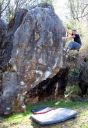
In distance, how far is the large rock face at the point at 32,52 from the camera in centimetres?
859

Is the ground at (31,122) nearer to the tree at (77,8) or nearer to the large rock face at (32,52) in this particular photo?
the large rock face at (32,52)

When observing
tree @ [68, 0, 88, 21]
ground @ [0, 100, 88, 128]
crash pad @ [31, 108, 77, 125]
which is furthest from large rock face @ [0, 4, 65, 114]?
tree @ [68, 0, 88, 21]

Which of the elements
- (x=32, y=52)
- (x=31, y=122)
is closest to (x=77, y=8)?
(x=32, y=52)

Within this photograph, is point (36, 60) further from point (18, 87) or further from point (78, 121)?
point (78, 121)

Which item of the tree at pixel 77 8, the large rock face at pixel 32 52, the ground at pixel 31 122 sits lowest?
the ground at pixel 31 122

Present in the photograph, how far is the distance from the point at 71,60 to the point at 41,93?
75.8 inches

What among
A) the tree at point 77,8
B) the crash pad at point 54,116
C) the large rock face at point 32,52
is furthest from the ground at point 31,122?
the tree at point 77,8

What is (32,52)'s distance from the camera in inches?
345

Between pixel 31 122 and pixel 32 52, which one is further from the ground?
pixel 32 52

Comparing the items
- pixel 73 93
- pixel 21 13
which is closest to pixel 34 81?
pixel 21 13

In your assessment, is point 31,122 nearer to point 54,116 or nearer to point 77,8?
point 54,116

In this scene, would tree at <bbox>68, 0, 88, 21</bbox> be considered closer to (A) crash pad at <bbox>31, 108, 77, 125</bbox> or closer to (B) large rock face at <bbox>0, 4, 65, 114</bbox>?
(B) large rock face at <bbox>0, 4, 65, 114</bbox>

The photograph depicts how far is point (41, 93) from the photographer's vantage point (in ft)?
34.9

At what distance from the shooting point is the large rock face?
859 cm
